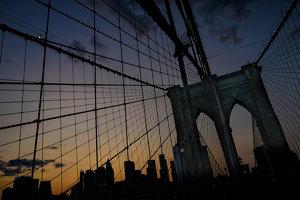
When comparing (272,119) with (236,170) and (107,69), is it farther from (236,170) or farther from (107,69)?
(107,69)

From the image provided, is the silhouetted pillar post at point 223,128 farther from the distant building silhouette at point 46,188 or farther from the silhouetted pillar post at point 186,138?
the distant building silhouette at point 46,188

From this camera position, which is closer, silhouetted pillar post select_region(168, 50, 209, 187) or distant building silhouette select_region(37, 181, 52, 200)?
distant building silhouette select_region(37, 181, 52, 200)

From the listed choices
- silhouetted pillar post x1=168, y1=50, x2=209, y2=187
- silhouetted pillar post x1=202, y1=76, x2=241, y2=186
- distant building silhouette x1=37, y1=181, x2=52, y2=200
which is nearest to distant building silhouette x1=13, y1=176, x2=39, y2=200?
distant building silhouette x1=37, y1=181, x2=52, y2=200

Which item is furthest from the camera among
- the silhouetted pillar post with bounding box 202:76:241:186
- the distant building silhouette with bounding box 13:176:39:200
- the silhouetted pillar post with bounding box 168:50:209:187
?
the silhouetted pillar post with bounding box 202:76:241:186

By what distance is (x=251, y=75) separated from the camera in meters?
12.4

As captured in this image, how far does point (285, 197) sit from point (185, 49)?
4.26 m

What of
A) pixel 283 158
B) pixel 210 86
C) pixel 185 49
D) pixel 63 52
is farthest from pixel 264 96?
pixel 63 52

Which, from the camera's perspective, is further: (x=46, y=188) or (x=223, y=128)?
(x=223, y=128)

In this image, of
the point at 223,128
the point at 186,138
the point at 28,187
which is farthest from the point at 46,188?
the point at 186,138

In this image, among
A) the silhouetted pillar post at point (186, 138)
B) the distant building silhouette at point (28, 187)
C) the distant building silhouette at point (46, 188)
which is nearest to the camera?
the distant building silhouette at point (28, 187)

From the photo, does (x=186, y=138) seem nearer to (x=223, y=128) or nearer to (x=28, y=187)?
(x=223, y=128)

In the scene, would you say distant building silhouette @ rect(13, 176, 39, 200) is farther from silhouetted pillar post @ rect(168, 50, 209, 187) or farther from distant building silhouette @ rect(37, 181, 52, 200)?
silhouetted pillar post @ rect(168, 50, 209, 187)

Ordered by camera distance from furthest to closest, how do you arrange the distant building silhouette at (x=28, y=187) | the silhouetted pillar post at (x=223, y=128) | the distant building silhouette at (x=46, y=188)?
1. the silhouetted pillar post at (x=223, y=128)
2. the distant building silhouette at (x=46, y=188)
3. the distant building silhouette at (x=28, y=187)

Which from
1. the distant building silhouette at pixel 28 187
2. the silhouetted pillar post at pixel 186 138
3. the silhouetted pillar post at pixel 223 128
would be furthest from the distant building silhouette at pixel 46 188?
the silhouetted pillar post at pixel 223 128
